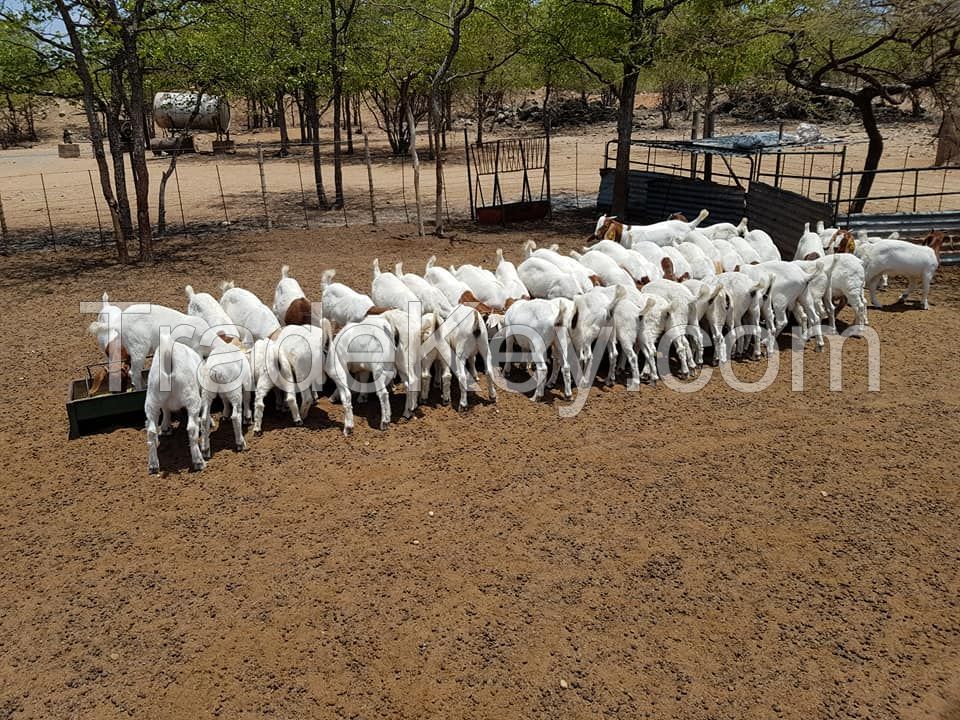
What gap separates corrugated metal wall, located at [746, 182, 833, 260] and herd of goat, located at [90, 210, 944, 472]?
2.58m

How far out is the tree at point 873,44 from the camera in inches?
528

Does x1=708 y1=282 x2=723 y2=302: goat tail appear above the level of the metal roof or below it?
below

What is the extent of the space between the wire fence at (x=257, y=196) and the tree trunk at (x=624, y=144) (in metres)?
3.85

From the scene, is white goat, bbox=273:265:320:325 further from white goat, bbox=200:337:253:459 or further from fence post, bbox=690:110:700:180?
fence post, bbox=690:110:700:180

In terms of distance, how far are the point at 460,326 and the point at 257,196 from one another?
62.4ft

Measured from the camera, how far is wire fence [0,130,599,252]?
19.9m

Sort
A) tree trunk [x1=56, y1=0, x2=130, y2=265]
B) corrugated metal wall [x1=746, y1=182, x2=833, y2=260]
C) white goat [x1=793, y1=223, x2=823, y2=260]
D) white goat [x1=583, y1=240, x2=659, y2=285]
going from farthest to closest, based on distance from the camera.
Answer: corrugated metal wall [x1=746, y1=182, x2=833, y2=260], tree trunk [x1=56, y1=0, x2=130, y2=265], white goat [x1=793, y1=223, x2=823, y2=260], white goat [x1=583, y1=240, x2=659, y2=285]

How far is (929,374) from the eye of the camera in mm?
9656

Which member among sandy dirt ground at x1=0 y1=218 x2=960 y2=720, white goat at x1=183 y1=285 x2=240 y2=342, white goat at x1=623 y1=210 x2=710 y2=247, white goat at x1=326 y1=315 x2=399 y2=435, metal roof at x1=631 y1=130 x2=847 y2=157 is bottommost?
sandy dirt ground at x1=0 y1=218 x2=960 y2=720

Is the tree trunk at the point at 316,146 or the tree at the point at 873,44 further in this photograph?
the tree trunk at the point at 316,146

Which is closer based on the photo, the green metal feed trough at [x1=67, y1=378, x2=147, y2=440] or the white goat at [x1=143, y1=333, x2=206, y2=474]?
the white goat at [x1=143, y1=333, x2=206, y2=474]

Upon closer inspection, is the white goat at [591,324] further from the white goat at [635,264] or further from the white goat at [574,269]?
the white goat at [635,264]

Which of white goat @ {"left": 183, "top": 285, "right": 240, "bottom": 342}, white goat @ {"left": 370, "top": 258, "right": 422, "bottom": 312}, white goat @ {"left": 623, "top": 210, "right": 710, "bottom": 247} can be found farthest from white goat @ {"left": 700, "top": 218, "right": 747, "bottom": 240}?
white goat @ {"left": 183, "top": 285, "right": 240, "bottom": 342}

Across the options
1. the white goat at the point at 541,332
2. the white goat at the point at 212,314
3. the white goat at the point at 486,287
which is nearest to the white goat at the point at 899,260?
the white goat at the point at 541,332
